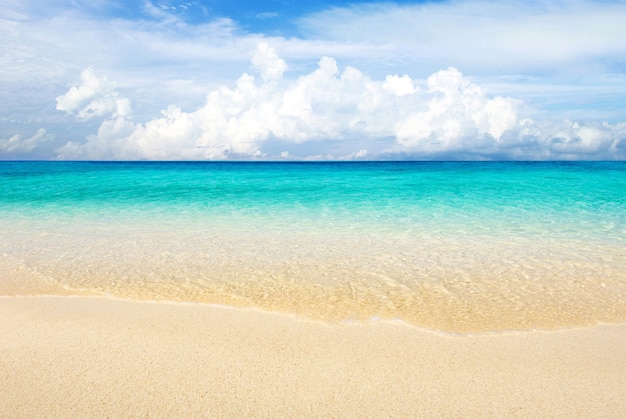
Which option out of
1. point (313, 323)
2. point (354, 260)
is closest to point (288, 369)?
point (313, 323)

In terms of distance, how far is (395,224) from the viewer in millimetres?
12539

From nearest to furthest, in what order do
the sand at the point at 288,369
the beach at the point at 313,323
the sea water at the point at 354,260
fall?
the sand at the point at 288,369 → the beach at the point at 313,323 → the sea water at the point at 354,260

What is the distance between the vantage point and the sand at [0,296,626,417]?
3.59 metres

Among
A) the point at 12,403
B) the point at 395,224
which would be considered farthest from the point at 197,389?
the point at 395,224

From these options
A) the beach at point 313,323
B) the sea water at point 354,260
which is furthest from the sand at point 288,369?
the sea water at point 354,260

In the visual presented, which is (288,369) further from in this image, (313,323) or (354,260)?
(354,260)

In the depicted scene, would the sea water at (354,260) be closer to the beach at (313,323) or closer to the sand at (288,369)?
the beach at (313,323)

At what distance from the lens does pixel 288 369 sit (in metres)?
4.15

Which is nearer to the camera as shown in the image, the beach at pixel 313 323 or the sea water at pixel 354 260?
the beach at pixel 313 323

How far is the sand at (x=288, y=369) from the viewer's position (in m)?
3.59

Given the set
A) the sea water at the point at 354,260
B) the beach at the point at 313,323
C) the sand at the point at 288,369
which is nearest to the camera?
the sand at the point at 288,369

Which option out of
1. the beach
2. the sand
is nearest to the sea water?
the beach

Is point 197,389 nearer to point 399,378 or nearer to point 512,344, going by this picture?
point 399,378

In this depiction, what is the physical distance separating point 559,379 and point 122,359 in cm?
398
